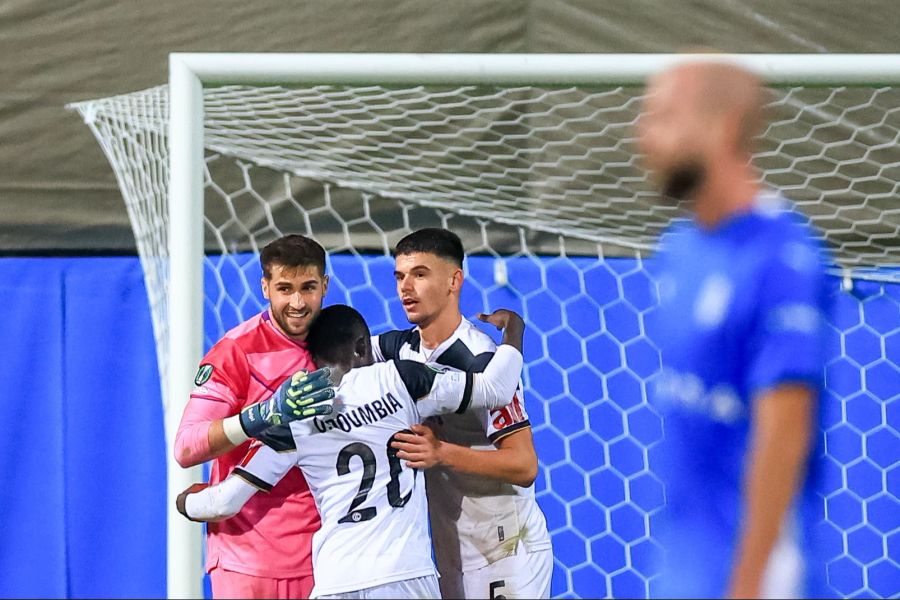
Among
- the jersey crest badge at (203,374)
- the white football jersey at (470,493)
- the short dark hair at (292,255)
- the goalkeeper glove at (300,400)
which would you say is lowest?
the white football jersey at (470,493)

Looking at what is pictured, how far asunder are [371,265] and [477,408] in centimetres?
94

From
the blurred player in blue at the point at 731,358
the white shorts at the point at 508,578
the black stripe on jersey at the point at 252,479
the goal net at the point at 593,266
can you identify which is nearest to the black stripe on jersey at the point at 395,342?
the black stripe on jersey at the point at 252,479

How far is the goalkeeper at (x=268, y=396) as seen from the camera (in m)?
2.08

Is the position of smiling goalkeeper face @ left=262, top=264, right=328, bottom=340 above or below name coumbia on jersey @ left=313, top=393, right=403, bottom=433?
above

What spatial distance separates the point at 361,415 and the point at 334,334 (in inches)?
7.9

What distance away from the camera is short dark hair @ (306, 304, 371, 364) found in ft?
6.84

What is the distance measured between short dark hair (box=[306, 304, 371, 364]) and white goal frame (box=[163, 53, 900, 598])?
271 millimetres

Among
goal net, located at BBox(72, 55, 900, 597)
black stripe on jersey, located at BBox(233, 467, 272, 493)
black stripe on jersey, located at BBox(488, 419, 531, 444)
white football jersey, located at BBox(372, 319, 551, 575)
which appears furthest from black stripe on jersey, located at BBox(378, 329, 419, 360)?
goal net, located at BBox(72, 55, 900, 597)

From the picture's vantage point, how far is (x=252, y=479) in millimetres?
2012

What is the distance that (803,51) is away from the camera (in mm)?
3070

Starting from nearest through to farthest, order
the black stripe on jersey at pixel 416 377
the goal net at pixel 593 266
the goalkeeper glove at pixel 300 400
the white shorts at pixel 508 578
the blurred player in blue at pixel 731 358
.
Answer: the blurred player in blue at pixel 731 358, the goalkeeper glove at pixel 300 400, the black stripe on jersey at pixel 416 377, the white shorts at pixel 508 578, the goal net at pixel 593 266

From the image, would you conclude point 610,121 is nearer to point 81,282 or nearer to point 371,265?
point 371,265

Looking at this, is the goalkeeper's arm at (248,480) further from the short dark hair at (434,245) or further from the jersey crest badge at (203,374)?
the short dark hair at (434,245)

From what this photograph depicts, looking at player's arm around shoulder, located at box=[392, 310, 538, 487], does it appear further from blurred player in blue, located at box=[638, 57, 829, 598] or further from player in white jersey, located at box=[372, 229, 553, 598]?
blurred player in blue, located at box=[638, 57, 829, 598]
